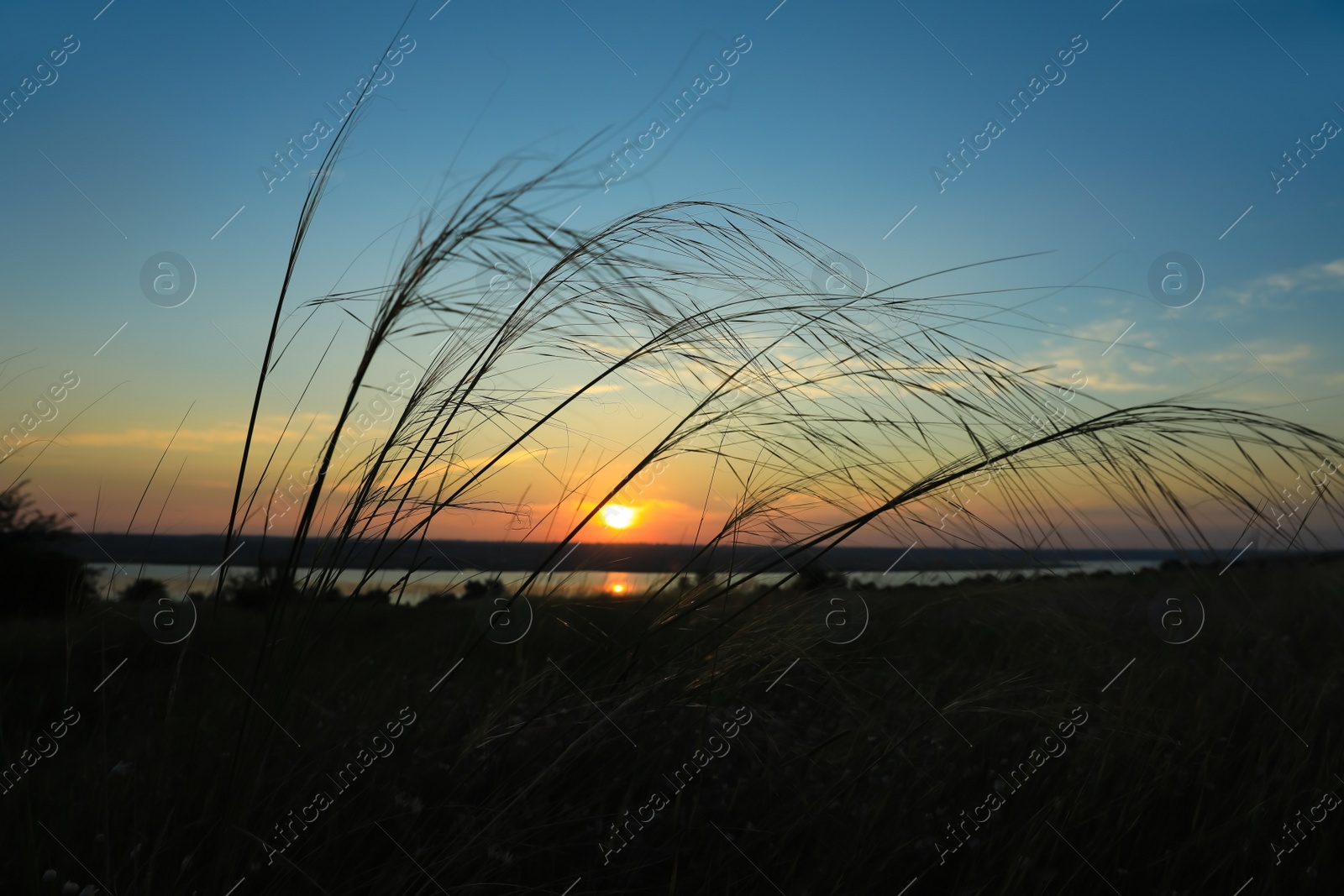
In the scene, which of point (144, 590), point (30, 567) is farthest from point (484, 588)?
point (30, 567)

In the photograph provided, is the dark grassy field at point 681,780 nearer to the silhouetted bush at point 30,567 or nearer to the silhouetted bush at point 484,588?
the silhouetted bush at point 484,588

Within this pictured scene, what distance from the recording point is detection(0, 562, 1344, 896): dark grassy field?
5.23 ft

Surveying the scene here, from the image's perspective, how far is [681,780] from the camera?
6.25 feet

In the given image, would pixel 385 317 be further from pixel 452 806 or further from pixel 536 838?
pixel 536 838

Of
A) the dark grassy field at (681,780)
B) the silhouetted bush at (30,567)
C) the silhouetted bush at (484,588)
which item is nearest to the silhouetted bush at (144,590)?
the dark grassy field at (681,780)

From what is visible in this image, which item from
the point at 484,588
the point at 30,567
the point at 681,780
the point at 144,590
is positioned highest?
the point at 30,567

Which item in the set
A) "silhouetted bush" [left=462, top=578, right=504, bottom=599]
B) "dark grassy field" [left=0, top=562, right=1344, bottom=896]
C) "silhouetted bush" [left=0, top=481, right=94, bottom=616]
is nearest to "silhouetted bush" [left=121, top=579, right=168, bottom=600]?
"dark grassy field" [left=0, top=562, right=1344, bottom=896]

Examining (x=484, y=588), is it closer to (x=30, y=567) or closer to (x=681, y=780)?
(x=681, y=780)

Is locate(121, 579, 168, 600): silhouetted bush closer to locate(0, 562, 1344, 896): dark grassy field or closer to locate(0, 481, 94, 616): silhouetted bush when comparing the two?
locate(0, 562, 1344, 896): dark grassy field

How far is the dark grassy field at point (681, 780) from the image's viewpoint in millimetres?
1594

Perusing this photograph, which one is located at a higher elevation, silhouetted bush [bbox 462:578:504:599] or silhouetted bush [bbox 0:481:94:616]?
silhouetted bush [bbox 0:481:94:616]

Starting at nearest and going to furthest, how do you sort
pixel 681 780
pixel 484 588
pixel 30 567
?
pixel 681 780 < pixel 484 588 < pixel 30 567

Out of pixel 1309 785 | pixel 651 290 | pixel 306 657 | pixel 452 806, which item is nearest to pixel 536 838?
pixel 452 806

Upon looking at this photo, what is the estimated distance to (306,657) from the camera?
5.12ft
